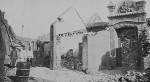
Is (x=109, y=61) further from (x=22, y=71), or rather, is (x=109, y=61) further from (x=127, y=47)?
(x=22, y=71)

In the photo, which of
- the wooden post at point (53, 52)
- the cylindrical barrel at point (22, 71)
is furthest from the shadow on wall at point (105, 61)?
the cylindrical barrel at point (22, 71)

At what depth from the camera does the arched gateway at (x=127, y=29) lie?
1550cm

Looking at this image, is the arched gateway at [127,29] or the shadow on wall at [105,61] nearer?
the arched gateway at [127,29]

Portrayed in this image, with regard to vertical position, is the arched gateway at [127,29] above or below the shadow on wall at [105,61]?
above

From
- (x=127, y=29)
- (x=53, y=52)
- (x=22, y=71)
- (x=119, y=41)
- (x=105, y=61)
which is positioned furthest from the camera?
(x=53, y=52)

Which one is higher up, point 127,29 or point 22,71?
point 127,29

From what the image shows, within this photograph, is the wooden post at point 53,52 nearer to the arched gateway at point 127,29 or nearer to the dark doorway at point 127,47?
the arched gateway at point 127,29

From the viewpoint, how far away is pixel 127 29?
16.5 meters

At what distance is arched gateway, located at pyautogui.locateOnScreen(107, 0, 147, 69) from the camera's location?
15.5 m

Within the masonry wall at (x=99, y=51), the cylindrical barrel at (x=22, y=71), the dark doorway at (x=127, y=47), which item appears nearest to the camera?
the cylindrical barrel at (x=22, y=71)

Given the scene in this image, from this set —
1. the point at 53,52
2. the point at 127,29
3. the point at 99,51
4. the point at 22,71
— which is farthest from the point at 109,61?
the point at 22,71

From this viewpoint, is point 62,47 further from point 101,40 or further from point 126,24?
point 126,24

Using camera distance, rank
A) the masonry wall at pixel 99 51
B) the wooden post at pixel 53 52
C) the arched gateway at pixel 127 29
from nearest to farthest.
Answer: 1. the masonry wall at pixel 99 51
2. the arched gateway at pixel 127 29
3. the wooden post at pixel 53 52

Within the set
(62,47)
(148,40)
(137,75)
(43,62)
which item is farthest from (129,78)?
(43,62)
